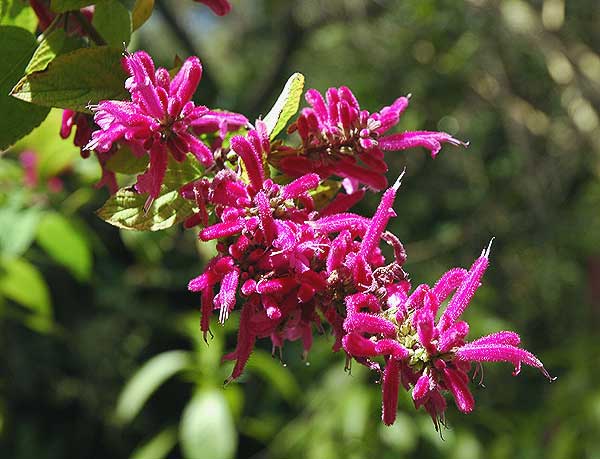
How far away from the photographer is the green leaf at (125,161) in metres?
0.50

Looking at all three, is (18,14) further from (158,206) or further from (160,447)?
(160,447)

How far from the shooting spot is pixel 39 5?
52 centimetres

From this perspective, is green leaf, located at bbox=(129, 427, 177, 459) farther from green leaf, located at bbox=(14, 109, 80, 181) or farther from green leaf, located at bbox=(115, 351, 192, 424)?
green leaf, located at bbox=(14, 109, 80, 181)

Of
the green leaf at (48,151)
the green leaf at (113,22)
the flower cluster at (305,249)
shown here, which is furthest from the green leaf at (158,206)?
the green leaf at (48,151)

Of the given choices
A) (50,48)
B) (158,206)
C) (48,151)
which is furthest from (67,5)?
(48,151)

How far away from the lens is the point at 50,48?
478 mm

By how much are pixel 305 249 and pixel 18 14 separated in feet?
0.88

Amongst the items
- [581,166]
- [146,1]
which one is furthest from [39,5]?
[581,166]

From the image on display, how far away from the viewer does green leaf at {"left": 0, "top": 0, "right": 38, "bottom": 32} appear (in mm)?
510

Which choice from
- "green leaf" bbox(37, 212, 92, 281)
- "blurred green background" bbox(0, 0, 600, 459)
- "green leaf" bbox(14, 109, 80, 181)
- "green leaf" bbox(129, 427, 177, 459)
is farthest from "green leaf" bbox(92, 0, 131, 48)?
"green leaf" bbox(129, 427, 177, 459)

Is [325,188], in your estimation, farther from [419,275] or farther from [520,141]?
[419,275]

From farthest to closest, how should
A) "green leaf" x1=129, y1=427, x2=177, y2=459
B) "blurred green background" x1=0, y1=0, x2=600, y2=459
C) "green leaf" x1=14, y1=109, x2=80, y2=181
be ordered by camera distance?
"green leaf" x1=129, y1=427, x2=177, y2=459, "blurred green background" x1=0, y1=0, x2=600, y2=459, "green leaf" x1=14, y1=109, x2=80, y2=181

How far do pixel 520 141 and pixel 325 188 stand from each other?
1.45 m

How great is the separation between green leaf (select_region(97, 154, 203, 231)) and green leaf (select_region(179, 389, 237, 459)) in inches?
42.0
